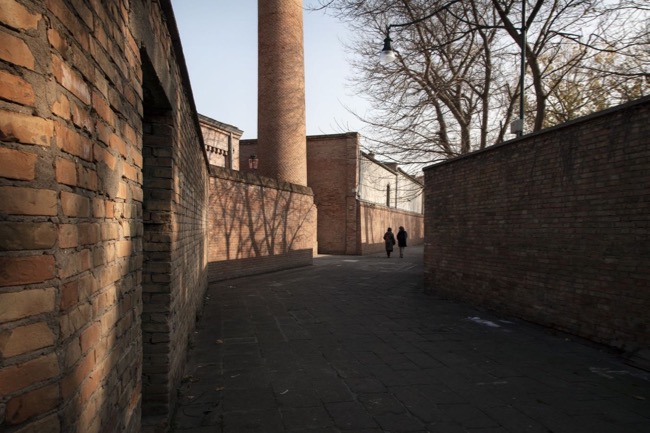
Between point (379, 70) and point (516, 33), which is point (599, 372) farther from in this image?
point (379, 70)

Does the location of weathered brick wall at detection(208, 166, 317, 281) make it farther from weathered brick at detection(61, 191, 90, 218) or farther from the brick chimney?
weathered brick at detection(61, 191, 90, 218)

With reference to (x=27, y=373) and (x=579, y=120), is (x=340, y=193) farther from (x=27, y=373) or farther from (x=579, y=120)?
(x=27, y=373)

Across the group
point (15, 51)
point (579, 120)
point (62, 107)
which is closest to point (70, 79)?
point (62, 107)

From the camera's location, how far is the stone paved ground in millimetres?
3254

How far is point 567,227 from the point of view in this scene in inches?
231

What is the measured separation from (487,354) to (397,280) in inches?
283

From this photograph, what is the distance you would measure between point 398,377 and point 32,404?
3755mm

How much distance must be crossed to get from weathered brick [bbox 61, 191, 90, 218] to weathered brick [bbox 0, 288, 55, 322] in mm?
261

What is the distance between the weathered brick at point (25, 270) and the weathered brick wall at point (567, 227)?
594 cm

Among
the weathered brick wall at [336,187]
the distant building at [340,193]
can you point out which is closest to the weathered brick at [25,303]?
the distant building at [340,193]

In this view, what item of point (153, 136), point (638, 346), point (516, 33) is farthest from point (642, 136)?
point (516, 33)

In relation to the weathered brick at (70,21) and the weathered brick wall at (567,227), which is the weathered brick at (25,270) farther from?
the weathered brick wall at (567,227)

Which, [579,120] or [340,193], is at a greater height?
[340,193]

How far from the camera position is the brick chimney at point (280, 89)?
1745 cm
